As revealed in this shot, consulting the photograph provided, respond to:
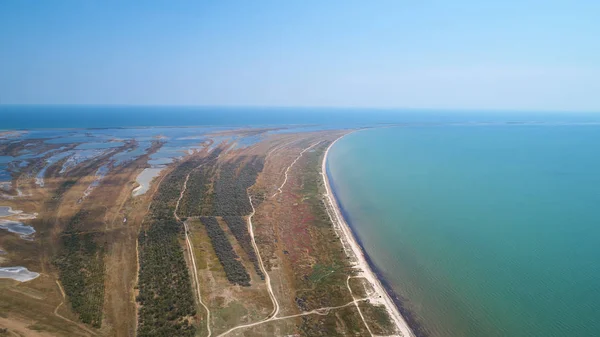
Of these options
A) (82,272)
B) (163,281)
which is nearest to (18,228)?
(82,272)

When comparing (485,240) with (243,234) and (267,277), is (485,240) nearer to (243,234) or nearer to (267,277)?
(267,277)

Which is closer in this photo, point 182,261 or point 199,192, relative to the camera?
point 182,261

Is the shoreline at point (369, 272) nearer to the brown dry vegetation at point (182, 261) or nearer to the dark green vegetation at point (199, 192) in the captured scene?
the brown dry vegetation at point (182, 261)

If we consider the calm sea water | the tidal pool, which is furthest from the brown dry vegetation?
the calm sea water

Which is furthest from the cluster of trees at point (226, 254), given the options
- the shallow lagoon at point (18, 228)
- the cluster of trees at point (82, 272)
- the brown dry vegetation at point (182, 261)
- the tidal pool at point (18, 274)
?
the shallow lagoon at point (18, 228)

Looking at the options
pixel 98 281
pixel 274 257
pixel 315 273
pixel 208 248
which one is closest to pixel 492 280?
pixel 315 273

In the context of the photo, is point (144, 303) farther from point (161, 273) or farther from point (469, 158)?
point (469, 158)
